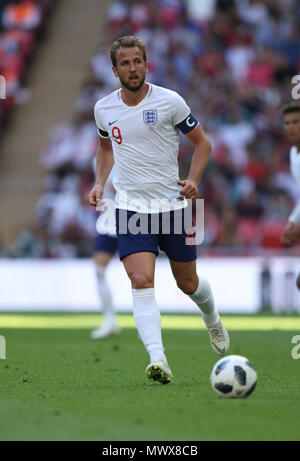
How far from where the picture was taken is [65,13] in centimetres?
2569

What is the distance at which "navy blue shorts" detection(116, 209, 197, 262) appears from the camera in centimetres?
695

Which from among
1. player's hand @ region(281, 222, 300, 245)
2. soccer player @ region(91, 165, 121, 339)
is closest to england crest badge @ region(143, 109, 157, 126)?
player's hand @ region(281, 222, 300, 245)

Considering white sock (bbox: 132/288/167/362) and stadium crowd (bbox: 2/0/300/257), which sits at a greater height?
stadium crowd (bbox: 2/0/300/257)

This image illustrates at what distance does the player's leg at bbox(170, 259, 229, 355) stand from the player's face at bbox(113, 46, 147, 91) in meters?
1.38

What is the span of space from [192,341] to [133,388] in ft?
15.3

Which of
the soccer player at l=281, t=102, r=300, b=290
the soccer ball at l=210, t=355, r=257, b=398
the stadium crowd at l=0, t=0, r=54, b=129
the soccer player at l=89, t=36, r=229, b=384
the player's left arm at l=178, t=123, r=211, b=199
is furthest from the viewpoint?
the stadium crowd at l=0, t=0, r=54, b=129

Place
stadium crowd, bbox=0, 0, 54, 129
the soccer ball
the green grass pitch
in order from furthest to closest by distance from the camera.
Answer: stadium crowd, bbox=0, 0, 54, 129 < the soccer ball < the green grass pitch

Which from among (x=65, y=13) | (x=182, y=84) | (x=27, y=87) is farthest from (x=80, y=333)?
(x=65, y=13)

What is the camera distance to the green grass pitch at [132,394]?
4809 mm

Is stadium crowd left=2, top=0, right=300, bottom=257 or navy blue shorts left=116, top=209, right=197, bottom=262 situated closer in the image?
navy blue shorts left=116, top=209, right=197, bottom=262

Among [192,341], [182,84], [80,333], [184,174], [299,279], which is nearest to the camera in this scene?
[299,279]

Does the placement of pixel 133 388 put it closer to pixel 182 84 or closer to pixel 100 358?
pixel 100 358

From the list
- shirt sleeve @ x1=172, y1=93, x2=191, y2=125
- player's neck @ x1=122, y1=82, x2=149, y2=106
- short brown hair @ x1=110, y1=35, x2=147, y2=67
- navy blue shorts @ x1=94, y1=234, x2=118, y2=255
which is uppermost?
navy blue shorts @ x1=94, y1=234, x2=118, y2=255

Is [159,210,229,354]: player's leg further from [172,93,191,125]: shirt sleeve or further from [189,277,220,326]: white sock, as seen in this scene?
[172,93,191,125]: shirt sleeve
